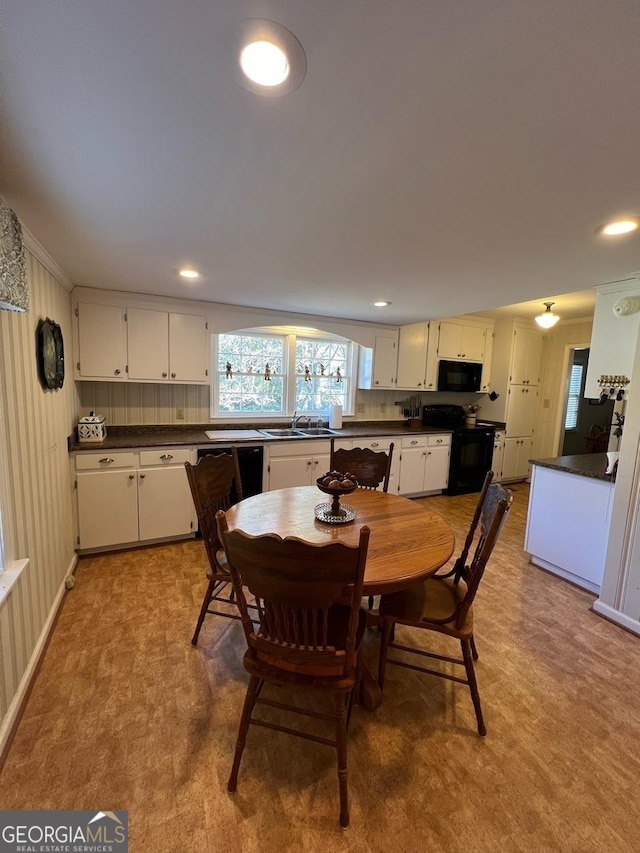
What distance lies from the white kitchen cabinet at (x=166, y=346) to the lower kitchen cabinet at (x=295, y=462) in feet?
3.38

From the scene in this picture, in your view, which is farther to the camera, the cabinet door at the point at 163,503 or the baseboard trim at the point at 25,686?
the cabinet door at the point at 163,503

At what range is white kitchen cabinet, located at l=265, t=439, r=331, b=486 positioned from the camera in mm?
3582

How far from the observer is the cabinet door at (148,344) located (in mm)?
3158

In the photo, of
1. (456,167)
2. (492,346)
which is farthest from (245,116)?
(492,346)

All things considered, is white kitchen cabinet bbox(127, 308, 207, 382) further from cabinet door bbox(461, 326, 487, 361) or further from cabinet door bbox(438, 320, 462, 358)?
cabinet door bbox(461, 326, 487, 361)

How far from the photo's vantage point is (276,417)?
4223mm

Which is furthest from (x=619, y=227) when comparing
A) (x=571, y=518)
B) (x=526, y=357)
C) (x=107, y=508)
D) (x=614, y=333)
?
(x=526, y=357)

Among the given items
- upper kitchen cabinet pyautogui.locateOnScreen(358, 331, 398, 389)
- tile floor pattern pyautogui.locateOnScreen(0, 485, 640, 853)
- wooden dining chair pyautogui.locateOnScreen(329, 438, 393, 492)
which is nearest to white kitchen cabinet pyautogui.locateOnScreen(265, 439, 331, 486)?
wooden dining chair pyautogui.locateOnScreen(329, 438, 393, 492)

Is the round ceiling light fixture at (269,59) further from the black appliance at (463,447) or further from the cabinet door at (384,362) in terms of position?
the black appliance at (463,447)

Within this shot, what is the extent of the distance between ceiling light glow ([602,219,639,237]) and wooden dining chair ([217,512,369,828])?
5.64 ft

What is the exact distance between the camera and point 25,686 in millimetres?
A: 1619

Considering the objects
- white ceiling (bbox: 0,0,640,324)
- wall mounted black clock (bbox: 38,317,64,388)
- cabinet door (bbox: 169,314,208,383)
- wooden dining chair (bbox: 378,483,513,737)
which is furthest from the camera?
cabinet door (bbox: 169,314,208,383)

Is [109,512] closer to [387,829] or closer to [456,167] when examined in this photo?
[387,829]

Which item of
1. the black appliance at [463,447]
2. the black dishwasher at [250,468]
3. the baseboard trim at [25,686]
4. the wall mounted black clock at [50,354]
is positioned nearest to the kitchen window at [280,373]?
the black dishwasher at [250,468]
